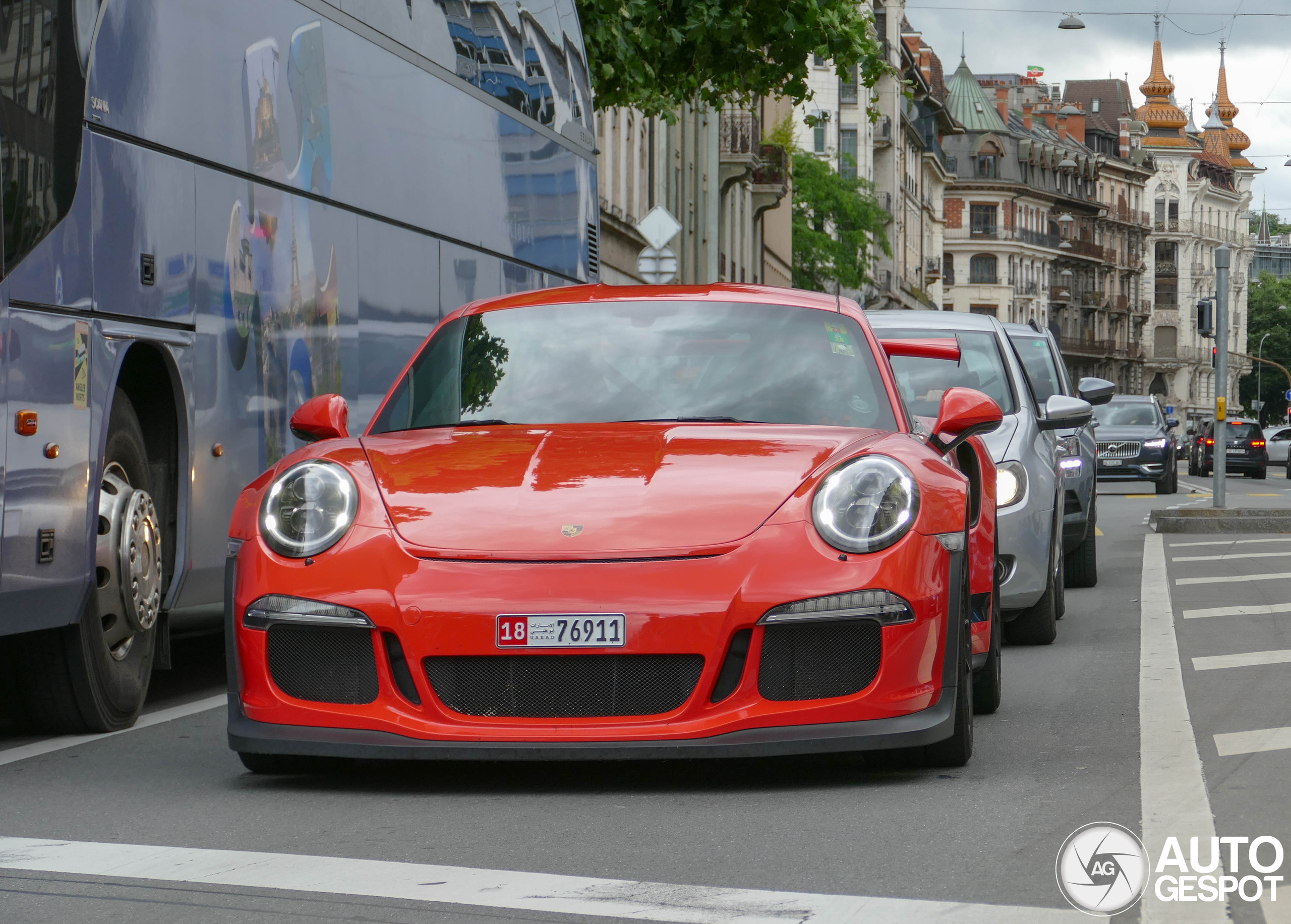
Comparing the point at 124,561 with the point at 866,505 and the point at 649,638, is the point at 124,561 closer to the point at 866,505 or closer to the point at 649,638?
the point at 649,638

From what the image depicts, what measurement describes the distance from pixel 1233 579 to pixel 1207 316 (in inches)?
459

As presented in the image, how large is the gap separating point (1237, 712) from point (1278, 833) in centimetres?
245

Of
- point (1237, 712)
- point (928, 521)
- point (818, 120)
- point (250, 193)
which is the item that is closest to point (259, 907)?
point (928, 521)

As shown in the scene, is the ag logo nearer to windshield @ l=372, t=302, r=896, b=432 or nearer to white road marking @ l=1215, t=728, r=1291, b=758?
white road marking @ l=1215, t=728, r=1291, b=758

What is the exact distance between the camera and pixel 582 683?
5289 millimetres

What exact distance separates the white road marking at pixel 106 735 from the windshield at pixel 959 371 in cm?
405

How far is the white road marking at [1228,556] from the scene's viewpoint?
16.9 metres

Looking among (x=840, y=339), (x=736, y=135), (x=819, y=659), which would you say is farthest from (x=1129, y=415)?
(x=819, y=659)

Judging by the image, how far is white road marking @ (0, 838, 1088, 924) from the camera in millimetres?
3932

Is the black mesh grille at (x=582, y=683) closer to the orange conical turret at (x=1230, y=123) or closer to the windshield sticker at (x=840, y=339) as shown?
the windshield sticker at (x=840, y=339)

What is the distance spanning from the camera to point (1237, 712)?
23.2ft

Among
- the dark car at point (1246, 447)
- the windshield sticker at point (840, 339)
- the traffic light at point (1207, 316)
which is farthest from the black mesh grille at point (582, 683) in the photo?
the dark car at point (1246, 447)

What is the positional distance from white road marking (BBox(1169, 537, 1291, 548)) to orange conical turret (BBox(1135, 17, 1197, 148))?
14217 centimetres

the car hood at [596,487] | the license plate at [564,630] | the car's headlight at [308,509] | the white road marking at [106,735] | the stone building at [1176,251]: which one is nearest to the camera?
the license plate at [564,630]
